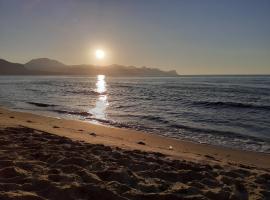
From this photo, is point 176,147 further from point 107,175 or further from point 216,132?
point 107,175

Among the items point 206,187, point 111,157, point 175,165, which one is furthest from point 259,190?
point 111,157

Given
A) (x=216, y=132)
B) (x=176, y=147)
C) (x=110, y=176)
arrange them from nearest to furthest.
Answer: (x=110, y=176) → (x=176, y=147) → (x=216, y=132)

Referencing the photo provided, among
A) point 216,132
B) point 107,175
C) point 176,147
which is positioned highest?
point 107,175

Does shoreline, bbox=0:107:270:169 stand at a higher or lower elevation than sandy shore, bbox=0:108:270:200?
lower

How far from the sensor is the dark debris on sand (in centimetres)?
506

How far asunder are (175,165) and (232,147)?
4.79 m

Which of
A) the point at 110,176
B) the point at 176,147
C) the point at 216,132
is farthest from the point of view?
the point at 216,132

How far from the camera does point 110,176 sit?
19.4 ft

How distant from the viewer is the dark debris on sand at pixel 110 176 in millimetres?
5059

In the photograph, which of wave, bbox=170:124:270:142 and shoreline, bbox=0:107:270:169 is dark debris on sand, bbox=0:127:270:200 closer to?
shoreline, bbox=0:107:270:169

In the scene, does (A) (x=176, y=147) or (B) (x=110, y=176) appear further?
(A) (x=176, y=147)

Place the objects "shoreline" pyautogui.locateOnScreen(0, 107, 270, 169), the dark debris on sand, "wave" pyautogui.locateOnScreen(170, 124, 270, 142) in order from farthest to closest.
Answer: "wave" pyautogui.locateOnScreen(170, 124, 270, 142) → "shoreline" pyautogui.locateOnScreen(0, 107, 270, 169) → the dark debris on sand

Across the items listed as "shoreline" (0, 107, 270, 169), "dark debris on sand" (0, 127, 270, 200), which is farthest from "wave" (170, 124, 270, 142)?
"dark debris on sand" (0, 127, 270, 200)

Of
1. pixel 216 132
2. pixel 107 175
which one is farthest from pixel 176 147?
pixel 107 175
